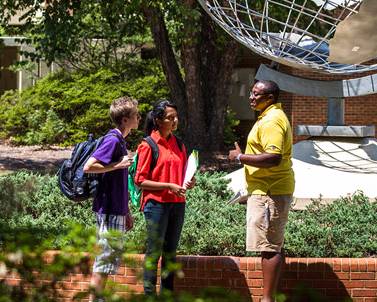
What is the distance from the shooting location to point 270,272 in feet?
22.0

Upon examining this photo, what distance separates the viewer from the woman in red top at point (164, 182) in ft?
21.8

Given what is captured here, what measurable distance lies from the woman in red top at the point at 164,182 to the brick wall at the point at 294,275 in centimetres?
67

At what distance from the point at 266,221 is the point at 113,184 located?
1.08m

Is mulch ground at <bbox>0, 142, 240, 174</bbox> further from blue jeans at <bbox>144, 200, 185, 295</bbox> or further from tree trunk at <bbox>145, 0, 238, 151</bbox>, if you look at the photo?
blue jeans at <bbox>144, 200, 185, 295</bbox>

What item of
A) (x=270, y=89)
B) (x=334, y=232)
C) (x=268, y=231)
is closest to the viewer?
(x=268, y=231)

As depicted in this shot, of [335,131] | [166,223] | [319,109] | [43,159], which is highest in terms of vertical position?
[319,109]

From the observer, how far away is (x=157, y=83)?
22.6 metres

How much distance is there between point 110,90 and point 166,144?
15701mm

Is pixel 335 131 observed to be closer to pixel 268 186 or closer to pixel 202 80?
pixel 268 186

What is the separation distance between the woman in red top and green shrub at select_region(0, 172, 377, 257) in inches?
13.5

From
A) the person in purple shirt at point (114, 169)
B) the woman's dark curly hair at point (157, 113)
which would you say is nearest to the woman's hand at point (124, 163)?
the person in purple shirt at point (114, 169)

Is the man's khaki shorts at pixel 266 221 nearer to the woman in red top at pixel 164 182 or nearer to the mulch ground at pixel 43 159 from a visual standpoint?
the woman in red top at pixel 164 182

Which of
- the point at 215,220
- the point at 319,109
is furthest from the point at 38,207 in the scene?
the point at 319,109

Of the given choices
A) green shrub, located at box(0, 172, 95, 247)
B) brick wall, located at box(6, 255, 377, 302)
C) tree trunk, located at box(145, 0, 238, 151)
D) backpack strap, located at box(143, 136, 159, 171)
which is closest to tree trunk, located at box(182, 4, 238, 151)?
tree trunk, located at box(145, 0, 238, 151)
